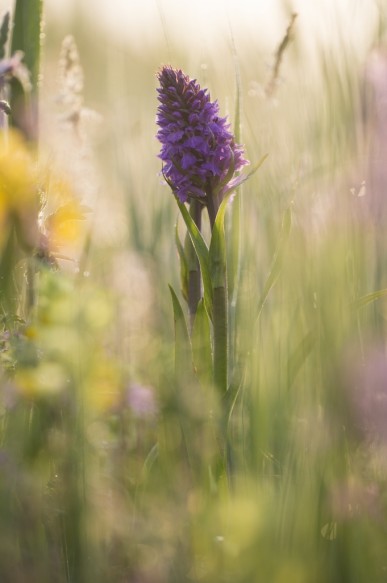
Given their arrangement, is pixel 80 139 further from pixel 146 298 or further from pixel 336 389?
pixel 336 389

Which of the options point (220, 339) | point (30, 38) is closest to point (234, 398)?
point (220, 339)

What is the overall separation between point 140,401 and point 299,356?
20 centimetres

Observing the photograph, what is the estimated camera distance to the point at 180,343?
0.66 meters

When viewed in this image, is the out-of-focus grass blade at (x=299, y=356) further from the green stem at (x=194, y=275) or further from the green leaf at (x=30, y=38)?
the green leaf at (x=30, y=38)

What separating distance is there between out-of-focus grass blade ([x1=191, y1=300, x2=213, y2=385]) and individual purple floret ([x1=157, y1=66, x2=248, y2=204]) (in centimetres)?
11

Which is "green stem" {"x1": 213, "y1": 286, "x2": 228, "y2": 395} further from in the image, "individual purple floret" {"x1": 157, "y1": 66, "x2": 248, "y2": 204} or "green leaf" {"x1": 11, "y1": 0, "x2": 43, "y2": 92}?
"green leaf" {"x1": 11, "y1": 0, "x2": 43, "y2": 92}

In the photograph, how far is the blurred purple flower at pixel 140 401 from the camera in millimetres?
770

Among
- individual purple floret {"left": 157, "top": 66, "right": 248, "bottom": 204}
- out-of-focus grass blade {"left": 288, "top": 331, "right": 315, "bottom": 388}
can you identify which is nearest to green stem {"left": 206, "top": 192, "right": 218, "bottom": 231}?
individual purple floret {"left": 157, "top": 66, "right": 248, "bottom": 204}

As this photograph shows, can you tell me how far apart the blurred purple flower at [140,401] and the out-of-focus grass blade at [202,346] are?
114 mm

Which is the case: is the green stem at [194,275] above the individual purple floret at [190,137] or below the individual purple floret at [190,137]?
below

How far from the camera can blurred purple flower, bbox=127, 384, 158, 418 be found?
2.53ft

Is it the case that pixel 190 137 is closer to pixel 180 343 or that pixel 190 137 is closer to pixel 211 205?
pixel 211 205

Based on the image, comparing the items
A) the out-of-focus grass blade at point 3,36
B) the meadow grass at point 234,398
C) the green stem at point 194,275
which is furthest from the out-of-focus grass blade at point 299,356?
the out-of-focus grass blade at point 3,36

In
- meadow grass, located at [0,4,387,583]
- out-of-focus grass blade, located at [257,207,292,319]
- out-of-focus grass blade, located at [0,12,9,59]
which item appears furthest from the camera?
out-of-focus grass blade, located at [0,12,9,59]
